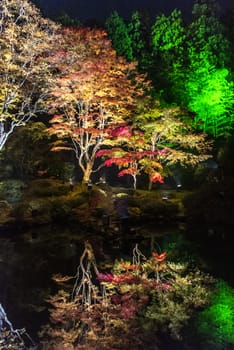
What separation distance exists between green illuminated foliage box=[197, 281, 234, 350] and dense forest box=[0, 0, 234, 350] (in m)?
0.02

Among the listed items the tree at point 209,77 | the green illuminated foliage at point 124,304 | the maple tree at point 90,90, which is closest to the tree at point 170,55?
the tree at point 209,77

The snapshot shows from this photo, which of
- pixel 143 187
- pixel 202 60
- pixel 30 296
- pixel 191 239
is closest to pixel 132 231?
pixel 191 239

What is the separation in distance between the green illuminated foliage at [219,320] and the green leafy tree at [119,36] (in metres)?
17.6

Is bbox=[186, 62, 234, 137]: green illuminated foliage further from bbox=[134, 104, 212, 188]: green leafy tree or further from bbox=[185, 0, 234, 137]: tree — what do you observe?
bbox=[134, 104, 212, 188]: green leafy tree

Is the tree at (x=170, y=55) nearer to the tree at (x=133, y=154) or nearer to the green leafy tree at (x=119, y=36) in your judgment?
the green leafy tree at (x=119, y=36)

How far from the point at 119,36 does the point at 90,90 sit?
778 centimetres

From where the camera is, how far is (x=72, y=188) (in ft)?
51.9

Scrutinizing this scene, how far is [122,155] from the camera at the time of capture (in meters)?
16.2

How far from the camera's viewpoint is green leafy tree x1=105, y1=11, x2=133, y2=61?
21.7 meters

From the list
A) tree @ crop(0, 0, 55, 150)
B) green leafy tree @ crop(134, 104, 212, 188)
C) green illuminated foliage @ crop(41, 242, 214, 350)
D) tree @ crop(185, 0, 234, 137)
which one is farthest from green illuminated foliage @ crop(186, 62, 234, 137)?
green illuminated foliage @ crop(41, 242, 214, 350)

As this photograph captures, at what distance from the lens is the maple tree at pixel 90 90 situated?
48.3ft

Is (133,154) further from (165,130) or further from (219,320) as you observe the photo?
(219,320)

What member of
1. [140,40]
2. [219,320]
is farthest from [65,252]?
[140,40]

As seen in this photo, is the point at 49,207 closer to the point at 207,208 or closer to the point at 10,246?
the point at 10,246
